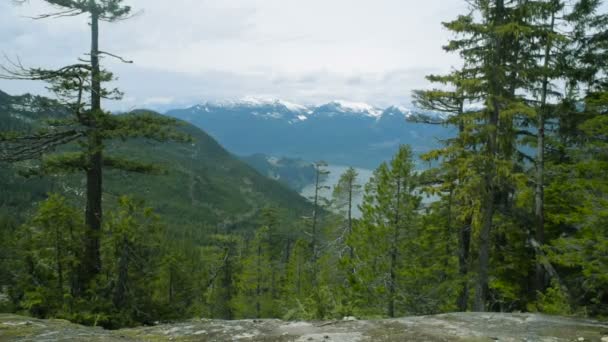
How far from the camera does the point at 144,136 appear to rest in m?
12.1

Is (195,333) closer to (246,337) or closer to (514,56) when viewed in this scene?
(246,337)

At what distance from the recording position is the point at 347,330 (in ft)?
17.1

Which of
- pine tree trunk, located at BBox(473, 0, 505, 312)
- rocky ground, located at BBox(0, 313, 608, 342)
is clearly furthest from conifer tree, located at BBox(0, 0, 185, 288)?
pine tree trunk, located at BBox(473, 0, 505, 312)

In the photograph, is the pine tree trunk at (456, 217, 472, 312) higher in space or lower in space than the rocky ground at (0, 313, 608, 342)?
lower

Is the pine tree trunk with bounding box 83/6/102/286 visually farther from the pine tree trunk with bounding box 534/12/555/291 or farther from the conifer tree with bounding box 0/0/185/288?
the pine tree trunk with bounding box 534/12/555/291

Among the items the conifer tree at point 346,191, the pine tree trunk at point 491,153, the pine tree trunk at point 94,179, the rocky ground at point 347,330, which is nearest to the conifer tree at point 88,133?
Result: the pine tree trunk at point 94,179

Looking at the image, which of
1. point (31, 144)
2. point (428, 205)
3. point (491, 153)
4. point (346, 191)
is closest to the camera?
point (31, 144)

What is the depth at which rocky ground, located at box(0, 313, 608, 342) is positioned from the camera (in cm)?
486

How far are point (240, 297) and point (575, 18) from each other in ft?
106

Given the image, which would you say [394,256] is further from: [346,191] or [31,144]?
[31,144]

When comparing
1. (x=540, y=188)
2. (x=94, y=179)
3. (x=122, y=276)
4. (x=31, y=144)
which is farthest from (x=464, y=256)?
(x=31, y=144)

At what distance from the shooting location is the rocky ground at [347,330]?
486 cm

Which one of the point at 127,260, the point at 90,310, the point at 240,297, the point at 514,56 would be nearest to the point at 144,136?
the point at 127,260

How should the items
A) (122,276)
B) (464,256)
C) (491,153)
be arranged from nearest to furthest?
(122,276), (491,153), (464,256)
